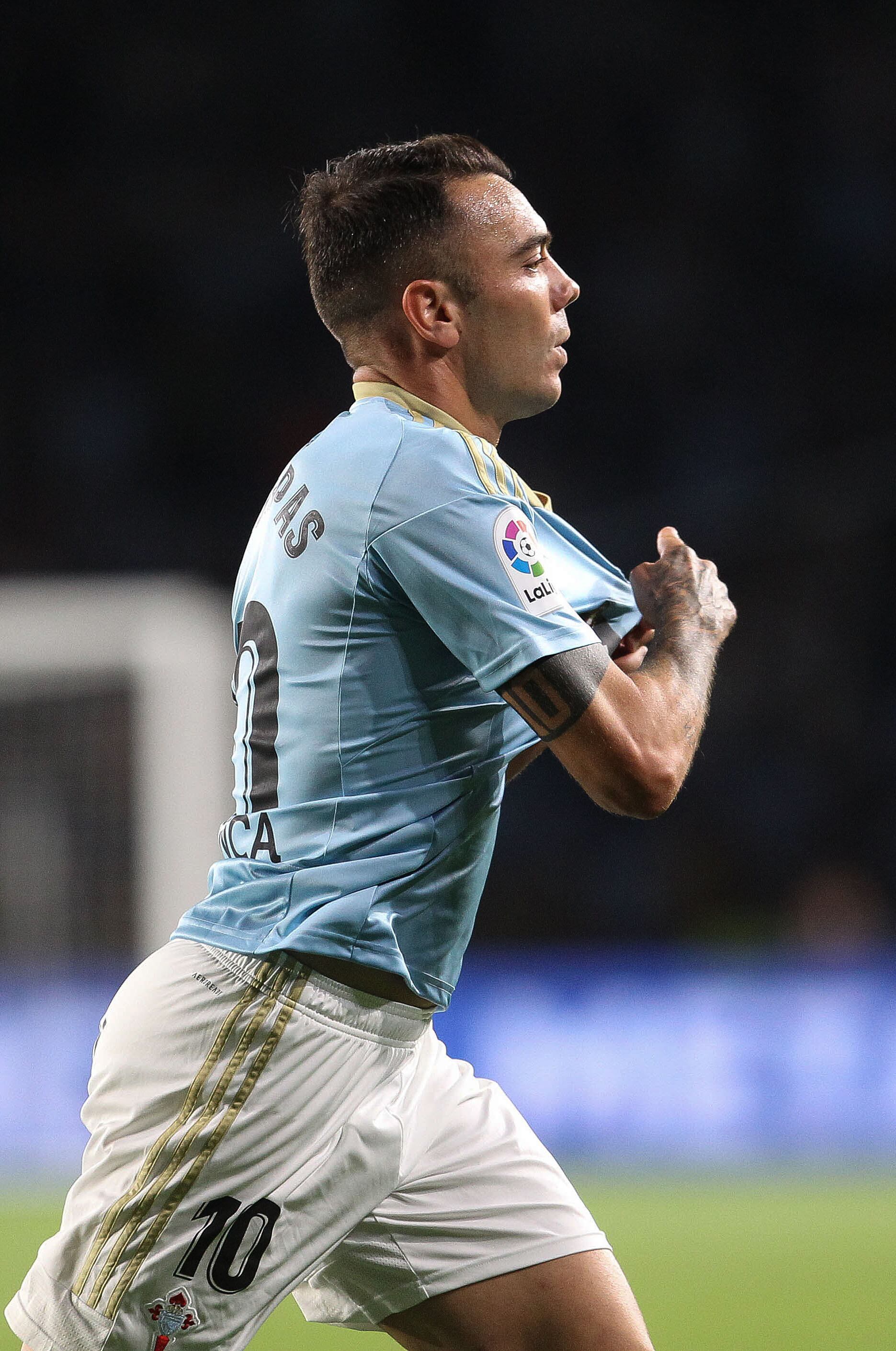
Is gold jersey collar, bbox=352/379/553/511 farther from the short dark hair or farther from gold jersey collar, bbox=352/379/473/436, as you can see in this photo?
the short dark hair

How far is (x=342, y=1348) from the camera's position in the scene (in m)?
4.98

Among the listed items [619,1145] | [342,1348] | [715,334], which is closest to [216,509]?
[715,334]

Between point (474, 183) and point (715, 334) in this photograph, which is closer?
point (474, 183)

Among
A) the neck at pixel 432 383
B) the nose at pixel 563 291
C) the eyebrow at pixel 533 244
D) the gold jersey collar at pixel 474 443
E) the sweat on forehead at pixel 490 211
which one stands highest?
the sweat on forehead at pixel 490 211

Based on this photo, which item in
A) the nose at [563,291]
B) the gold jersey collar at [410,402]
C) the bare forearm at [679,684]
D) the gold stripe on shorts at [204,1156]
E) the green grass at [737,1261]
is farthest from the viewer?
the green grass at [737,1261]

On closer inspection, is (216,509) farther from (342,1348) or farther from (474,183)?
(474,183)

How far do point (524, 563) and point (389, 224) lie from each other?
67cm

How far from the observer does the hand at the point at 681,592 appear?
262 centimetres

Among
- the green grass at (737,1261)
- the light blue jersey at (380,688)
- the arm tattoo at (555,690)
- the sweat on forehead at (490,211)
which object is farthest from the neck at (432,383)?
the green grass at (737,1261)

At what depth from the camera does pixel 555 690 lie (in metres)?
2.26

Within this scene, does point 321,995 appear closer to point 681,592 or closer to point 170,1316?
point 170,1316

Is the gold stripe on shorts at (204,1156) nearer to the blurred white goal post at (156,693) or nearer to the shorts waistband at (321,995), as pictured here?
the shorts waistband at (321,995)

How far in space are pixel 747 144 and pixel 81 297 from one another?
6.01 metres

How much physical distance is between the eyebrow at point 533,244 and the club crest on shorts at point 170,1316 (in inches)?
63.0
